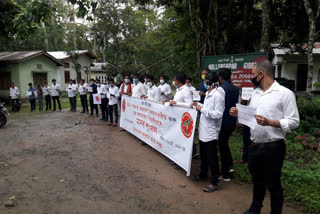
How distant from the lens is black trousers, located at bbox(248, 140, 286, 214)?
267cm

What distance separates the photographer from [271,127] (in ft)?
8.64

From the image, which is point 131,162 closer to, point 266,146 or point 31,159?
point 31,159

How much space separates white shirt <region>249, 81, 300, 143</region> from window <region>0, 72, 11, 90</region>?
2024 cm

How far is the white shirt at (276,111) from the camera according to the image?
2488 millimetres

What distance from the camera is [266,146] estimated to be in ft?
8.79

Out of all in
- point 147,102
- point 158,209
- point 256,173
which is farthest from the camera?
point 147,102

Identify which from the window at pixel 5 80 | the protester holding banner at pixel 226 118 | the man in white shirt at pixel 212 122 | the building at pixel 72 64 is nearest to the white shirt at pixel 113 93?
the protester holding banner at pixel 226 118

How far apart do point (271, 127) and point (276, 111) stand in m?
0.19

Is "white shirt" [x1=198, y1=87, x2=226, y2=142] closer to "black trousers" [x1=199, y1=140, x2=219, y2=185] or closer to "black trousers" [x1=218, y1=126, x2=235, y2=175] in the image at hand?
"black trousers" [x1=199, y1=140, x2=219, y2=185]

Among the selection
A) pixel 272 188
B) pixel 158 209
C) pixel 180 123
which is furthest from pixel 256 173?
pixel 180 123

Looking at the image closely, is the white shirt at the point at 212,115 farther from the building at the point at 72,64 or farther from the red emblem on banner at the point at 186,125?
the building at the point at 72,64

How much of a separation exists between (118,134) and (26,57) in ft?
44.4

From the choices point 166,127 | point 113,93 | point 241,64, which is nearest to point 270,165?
point 166,127

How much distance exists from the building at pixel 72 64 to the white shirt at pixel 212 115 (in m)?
21.5
